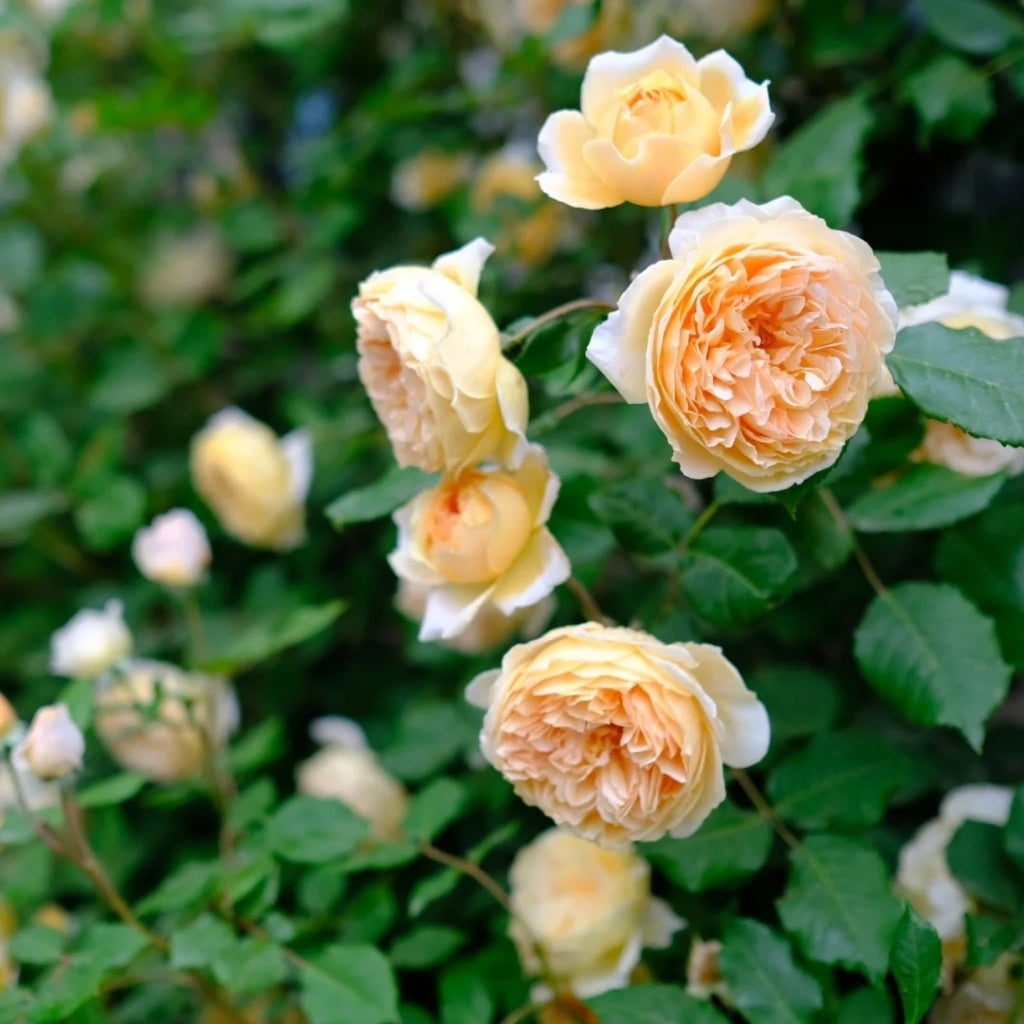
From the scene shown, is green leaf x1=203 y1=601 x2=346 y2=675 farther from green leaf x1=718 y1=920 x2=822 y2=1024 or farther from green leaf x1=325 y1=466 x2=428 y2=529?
green leaf x1=718 y1=920 x2=822 y2=1024

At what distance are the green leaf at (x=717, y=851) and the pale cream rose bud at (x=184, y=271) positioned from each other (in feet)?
3.47

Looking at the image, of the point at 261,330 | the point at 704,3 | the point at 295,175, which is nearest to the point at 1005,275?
the point at 704,3

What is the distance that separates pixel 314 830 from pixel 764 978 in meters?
0.32

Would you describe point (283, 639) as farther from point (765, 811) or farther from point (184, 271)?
point (184, 271)

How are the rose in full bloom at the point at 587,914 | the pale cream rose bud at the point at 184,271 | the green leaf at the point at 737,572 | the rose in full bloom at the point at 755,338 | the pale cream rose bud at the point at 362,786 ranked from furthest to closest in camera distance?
the pale cream rose bud at the point at 184,271 → the pale cream rose bud at the point at 362,786 → the rose in full bloom at the point at 587,914 → the green leaf at the point at 737,572 → the rose in full bloom at the point at 755,338

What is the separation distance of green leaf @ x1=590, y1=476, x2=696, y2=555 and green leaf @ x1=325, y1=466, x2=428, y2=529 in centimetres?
11

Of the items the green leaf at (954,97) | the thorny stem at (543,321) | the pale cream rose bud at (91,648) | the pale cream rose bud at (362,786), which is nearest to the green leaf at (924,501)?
the thorny stem at (543,321)

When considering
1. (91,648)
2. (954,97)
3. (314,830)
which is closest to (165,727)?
(91,648)

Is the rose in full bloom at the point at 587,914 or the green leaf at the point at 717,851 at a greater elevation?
the green leaf at the point at 717,851

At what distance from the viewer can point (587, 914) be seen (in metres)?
0.66

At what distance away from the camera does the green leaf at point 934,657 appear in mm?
560

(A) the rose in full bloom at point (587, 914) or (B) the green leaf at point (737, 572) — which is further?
(A) the rose in full bloom at point (587, 914)

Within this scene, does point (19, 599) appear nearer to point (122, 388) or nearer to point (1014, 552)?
point (122, 388)

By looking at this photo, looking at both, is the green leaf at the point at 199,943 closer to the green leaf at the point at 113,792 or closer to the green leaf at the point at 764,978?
the green leaf at the point at 113,792
